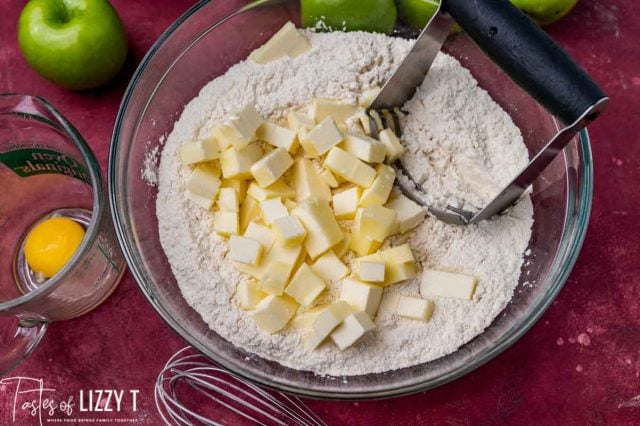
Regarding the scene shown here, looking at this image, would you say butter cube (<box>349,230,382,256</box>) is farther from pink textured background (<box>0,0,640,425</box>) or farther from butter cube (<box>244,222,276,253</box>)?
pink textured background (<box>0,0,640,425</box>)

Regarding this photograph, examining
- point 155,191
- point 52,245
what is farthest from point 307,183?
point 52,245

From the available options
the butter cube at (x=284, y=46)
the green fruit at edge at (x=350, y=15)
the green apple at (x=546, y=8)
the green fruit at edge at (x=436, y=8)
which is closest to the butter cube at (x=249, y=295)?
the butter cube at (x=284, y=46)

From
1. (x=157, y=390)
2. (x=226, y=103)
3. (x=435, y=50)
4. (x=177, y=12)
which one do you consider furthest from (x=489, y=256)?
(x=177, y=12)

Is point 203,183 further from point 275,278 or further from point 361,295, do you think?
point 361,295

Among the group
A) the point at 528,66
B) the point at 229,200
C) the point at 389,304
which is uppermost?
the point at 528,66

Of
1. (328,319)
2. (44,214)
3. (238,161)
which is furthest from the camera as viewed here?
(44,214)

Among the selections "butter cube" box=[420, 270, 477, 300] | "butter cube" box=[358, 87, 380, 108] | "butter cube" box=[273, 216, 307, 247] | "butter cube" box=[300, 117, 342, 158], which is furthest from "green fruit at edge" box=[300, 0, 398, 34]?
"butter cube" box=[420, 270, 477, 300]

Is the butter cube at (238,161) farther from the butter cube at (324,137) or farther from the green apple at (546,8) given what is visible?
the green apple at (546,8)
